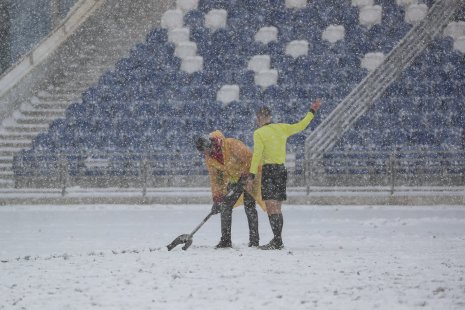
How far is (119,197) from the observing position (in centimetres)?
1705

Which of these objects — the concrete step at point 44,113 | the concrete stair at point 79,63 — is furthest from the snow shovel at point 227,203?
the concrete step at point 44,113

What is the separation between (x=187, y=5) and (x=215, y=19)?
3.47 feet

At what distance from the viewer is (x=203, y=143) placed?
903cm

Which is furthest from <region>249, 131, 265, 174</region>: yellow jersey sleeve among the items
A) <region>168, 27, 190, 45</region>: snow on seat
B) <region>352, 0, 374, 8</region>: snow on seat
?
<region>352, 0, 374, 8</region>: snow on seat

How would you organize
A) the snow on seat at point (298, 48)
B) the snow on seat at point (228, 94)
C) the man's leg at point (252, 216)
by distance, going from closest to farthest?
the man's leg at point (252, 216) → the snow on seat at point (228, 94) → the snow on seat at point (298, 48)

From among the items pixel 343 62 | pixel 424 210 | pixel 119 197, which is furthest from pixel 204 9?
pixel 424 210

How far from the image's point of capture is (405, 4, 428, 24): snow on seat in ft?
70.2

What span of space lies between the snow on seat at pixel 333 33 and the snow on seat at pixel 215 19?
8.44ft

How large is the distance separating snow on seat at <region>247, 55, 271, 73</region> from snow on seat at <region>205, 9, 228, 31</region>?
1.59 meters

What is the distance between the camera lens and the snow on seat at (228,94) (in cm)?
2025

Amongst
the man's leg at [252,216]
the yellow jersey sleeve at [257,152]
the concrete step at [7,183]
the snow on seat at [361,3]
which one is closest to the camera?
the yellow jersey sleeve at [257,152]

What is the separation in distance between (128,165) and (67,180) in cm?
137

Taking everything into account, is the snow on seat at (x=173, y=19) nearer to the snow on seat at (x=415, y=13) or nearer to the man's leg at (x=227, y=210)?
the snow on seat at (x=415, y=13)

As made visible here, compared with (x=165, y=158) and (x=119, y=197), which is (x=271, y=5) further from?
(x=119, y=197)
